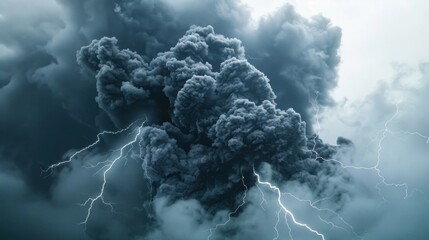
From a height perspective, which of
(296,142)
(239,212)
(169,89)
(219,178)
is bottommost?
(239,212)

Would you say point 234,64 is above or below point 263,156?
above

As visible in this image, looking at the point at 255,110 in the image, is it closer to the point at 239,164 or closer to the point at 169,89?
the point at 239,164

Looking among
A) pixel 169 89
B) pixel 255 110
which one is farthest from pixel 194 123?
pixel 255 110

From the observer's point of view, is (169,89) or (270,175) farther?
(169,89)

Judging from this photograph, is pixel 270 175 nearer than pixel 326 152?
Yes

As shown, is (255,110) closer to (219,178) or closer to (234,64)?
(234,64)

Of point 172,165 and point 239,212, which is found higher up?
point 172,165

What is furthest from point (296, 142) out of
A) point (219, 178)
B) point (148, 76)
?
point (148, 76)

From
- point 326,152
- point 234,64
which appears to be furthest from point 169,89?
point 326,152

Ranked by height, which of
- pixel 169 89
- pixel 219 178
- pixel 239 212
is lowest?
pixel 239 212
